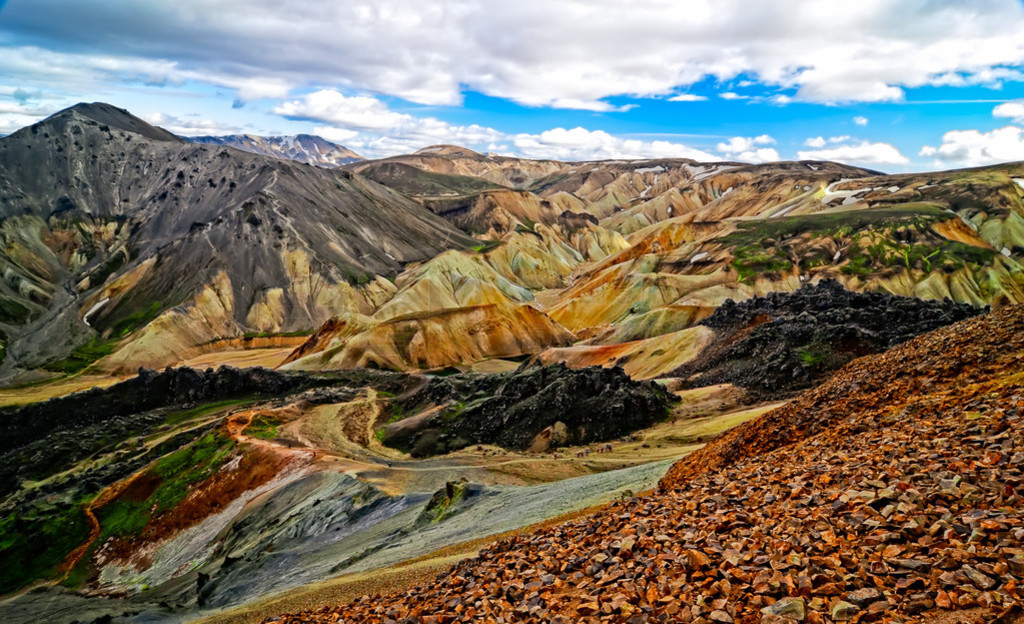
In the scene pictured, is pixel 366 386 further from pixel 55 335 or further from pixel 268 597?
pixel 55 335

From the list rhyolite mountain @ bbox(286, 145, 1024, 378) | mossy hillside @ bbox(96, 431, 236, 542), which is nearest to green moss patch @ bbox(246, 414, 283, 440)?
mossy hillside @ bbox(96, 431, 236, 542)

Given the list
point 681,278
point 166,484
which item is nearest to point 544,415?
point 166,484

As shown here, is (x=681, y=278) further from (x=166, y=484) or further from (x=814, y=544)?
(x=814, y=544)

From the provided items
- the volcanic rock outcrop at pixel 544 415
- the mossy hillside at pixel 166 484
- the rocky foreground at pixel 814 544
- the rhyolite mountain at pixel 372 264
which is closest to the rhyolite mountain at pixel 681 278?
the rhyolite mountain at pixel 372 264

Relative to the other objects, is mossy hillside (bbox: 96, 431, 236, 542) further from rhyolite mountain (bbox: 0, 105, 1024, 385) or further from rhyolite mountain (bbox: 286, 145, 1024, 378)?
rhyolite mountain (bbox: 286, 145, 1024, 378)

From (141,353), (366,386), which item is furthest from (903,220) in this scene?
(141,353)

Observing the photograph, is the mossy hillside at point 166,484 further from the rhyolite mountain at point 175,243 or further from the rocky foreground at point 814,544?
the rhyolite mountain at point 175,243
